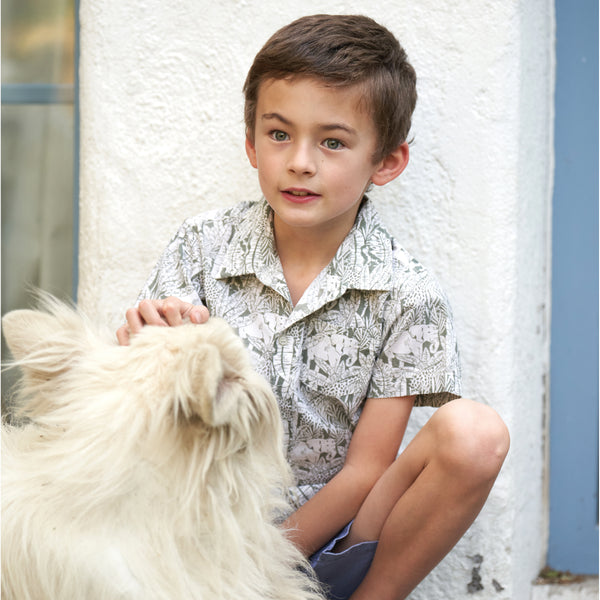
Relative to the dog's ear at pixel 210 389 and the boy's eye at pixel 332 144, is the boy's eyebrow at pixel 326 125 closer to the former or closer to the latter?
the boy's eye at pixel 332 144

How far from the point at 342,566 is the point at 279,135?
1.02 m

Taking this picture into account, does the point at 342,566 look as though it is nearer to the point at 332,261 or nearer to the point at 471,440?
the point at 471,440

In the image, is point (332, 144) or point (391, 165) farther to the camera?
point (391, 165)

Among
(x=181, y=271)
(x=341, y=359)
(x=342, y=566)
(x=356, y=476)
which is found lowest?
(x=342, y=566)

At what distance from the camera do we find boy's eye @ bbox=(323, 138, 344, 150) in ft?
5.45

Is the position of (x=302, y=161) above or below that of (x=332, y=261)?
above

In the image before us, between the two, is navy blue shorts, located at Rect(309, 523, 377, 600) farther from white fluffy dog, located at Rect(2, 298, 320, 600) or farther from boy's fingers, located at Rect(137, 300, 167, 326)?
boy's fingers, located at Rect(137, 300, 167, 326)

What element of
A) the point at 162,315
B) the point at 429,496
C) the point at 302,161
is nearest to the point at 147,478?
the point at 162,315

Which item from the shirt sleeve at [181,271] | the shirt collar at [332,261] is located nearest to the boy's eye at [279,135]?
the shirt collar at [332,261]

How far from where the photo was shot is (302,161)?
1.62m

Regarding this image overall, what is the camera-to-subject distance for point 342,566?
1647 millimetres

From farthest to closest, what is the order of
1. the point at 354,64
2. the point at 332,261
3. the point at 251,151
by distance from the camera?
the point at 251,151 → the point at 332,261 → the point at 354,64

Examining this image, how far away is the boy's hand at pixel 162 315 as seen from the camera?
4.59 ft

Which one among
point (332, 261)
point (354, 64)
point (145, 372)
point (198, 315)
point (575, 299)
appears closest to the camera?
point (145, 372)
